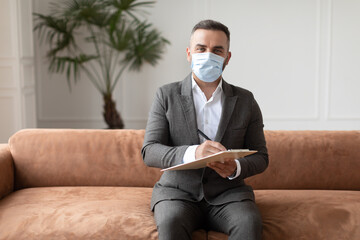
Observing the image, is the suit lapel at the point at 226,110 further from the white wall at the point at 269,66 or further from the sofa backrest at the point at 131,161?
the white wall at the point at 269,66

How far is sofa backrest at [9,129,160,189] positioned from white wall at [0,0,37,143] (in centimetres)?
231

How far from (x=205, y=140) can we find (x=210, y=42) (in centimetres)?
42

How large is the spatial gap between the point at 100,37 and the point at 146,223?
400 cm

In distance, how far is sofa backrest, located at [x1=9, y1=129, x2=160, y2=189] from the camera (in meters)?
2.38

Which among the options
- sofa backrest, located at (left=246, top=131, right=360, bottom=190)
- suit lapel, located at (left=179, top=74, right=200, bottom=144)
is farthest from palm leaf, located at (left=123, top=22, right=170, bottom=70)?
suit lapel, located at (left=179, top=74, right=200, bottom=144)

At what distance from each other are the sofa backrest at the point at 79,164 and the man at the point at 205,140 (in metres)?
0.42

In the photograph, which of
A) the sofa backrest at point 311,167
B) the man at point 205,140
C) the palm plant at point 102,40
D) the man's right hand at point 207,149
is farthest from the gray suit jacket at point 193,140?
the palm plant at point 102,40

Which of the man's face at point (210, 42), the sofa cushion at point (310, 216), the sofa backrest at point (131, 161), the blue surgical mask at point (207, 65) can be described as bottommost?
the sofa cushion at point (310, 216)

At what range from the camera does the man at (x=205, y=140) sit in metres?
1.80

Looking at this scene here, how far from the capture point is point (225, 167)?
1.82 meters

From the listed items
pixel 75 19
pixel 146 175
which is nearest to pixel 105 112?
pixel 75 19

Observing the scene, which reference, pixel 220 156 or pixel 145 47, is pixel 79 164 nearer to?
pixel 220 156

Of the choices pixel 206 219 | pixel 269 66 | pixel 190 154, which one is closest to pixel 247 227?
pixel 206 219

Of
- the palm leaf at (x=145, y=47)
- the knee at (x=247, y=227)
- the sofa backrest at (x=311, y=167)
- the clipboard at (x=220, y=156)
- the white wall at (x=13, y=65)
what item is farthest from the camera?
the palm leaf at (x=145, y=47)
